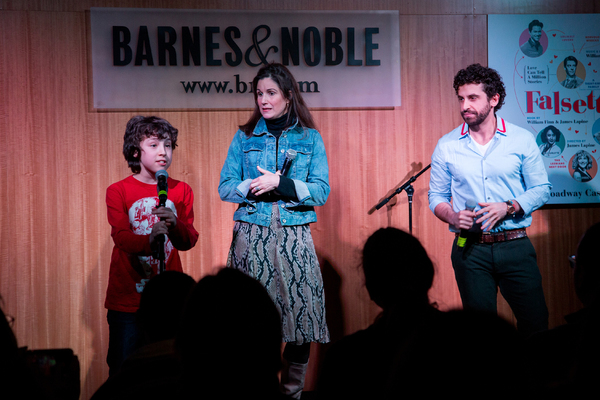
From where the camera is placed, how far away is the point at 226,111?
11.8 feet

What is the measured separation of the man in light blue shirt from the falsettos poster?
2.98ft

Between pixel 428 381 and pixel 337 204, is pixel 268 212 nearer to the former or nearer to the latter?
pixel 337 204

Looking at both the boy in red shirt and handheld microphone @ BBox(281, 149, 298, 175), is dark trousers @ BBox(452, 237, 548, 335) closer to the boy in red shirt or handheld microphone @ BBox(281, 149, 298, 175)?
handheld microphone @ BBox(281, 149, 298, 175)

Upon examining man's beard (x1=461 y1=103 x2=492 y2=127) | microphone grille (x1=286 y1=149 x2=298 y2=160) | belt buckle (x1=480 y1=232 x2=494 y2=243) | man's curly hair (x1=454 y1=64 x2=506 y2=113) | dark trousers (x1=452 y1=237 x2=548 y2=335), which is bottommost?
dark trousers (x1=452 y1=237 x2=548 y2=335)

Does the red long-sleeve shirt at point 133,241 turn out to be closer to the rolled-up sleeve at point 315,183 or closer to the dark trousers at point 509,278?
the rolled-up sleeve at point 315,183

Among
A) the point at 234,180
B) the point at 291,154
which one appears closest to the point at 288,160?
the point at 291,154

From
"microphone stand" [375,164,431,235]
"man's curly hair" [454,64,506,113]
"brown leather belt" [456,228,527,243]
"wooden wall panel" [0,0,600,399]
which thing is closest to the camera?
"brown leather belt" [456,228,527,243]

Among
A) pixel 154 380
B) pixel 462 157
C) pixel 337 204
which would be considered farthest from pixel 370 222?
pixel 154 380

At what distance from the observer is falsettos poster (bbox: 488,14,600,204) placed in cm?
372

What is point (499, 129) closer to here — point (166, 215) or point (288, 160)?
point (288, 160)

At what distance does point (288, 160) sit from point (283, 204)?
242mm

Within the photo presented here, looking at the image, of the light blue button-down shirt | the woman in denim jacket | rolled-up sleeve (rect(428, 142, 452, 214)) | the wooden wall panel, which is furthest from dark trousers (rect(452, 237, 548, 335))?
the woman in denim jacket

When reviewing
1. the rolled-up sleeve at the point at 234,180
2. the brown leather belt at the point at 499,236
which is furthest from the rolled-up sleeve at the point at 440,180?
the rolled-up sleeve at the point at 234,180

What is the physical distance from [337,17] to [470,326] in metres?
3.14
